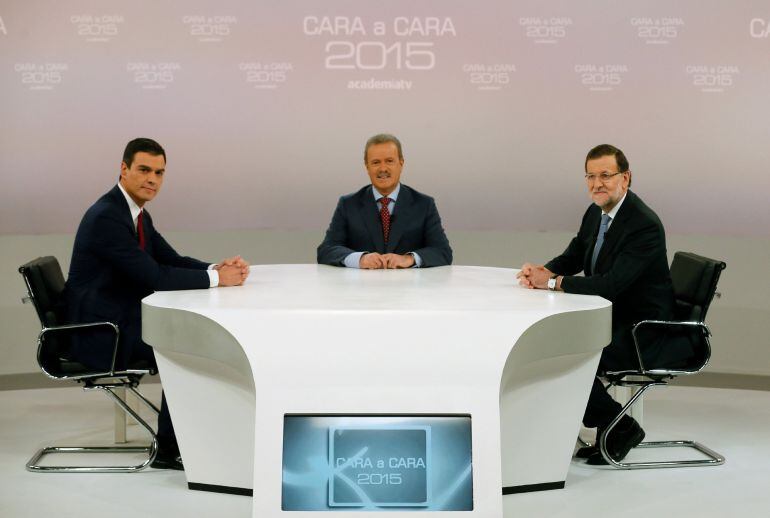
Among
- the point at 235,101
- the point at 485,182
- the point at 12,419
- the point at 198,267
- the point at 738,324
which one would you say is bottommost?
the point at 12,419

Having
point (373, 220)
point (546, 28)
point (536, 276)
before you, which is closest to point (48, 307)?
point (373, 220)

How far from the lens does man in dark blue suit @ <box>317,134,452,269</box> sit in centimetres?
489

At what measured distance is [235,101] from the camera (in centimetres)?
612

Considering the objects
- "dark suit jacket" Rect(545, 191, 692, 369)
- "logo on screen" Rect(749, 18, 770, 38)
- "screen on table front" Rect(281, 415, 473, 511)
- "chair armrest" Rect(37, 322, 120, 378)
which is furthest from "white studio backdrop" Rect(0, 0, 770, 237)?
"screen on table front" Rect(281, 415, 473, 511)

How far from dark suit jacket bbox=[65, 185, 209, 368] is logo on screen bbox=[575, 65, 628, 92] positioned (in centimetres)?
305

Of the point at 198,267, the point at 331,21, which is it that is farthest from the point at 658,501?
the point at 331,21

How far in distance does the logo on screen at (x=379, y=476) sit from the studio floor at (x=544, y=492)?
2.12 ft

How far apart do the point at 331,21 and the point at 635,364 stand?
2.99 meters

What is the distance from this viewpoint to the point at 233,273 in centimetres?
390

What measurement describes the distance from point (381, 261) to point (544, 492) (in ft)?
4.55

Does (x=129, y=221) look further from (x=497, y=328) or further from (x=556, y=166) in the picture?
(x=556, y=166)

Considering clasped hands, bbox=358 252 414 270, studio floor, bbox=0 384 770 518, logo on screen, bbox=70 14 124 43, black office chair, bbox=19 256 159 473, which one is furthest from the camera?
logo on screen, bbox=70 14 124 43

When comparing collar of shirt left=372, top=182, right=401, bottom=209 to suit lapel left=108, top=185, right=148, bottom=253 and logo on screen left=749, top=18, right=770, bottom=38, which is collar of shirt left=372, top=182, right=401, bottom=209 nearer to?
suit lapel left=108, top=185, right=148, bottom=253

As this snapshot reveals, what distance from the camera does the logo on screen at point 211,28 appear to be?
6.05m
